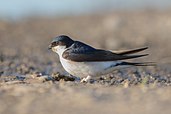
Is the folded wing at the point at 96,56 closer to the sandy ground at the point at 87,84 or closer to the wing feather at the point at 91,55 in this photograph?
the wing feather at the point at 91,55

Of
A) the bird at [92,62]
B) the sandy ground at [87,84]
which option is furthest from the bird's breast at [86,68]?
the sandy ground at [87,84]

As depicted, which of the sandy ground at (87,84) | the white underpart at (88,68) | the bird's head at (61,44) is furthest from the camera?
the bird's head at (61,44)

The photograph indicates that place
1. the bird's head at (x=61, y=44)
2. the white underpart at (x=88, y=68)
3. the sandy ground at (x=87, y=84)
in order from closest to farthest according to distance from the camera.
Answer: the sandy ground at (x=87, y=84), the white underpart at (x=88, y=68), the bird's head at (x=61, y=44)

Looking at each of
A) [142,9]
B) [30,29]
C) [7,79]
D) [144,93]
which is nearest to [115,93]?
[144,93]

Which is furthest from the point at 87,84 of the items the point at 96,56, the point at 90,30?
the point at 90,30

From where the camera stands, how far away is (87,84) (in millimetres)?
8438

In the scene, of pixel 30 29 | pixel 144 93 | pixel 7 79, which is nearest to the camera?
pixel 144 93

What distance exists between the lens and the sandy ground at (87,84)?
22.7 ft

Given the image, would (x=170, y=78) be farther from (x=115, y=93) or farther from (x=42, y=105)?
(x=42, y=105)

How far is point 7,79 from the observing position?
9.38 metres

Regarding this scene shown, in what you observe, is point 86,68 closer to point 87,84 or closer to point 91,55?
point 91,55

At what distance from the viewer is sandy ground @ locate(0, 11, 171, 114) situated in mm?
6906

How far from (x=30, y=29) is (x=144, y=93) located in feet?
42.2

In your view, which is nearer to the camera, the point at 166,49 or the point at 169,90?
the point at 169,90
